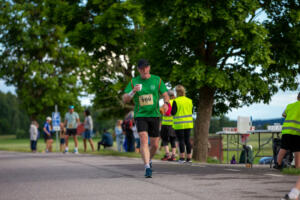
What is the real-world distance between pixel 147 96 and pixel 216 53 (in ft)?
29.7

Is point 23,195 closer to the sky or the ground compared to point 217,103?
closer to the ground

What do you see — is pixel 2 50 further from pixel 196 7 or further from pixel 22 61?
pixel 196 7

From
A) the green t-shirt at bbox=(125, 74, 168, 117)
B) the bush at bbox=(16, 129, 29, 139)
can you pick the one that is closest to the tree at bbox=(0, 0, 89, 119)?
the green t-shirt at bbox=(125, 74, 168, 117)

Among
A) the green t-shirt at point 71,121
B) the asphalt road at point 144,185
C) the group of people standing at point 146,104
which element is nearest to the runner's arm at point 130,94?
the group of people standing at point 146,104

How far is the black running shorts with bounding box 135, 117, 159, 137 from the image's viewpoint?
933 cm

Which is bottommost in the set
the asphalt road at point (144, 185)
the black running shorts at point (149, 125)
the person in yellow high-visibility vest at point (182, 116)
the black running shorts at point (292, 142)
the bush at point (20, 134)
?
the asphalt road at point (144, 185)

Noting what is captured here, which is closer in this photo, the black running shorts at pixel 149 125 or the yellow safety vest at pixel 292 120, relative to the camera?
the black running shorts at pixel 149 125

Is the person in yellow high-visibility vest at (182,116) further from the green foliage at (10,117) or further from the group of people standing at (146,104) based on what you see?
the green foliage at (10,117)

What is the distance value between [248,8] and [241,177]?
29.4 feet

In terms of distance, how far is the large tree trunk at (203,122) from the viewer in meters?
19.2

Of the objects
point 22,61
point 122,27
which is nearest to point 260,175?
point 122,27

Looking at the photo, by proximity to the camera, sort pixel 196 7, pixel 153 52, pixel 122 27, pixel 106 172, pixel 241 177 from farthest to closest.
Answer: pixel 122 27, pixel 153 52, pixel 196 7, pixel 106 172, pixel 241 177

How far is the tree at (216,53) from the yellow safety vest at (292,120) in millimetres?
6890

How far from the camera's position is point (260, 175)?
32.1ft
